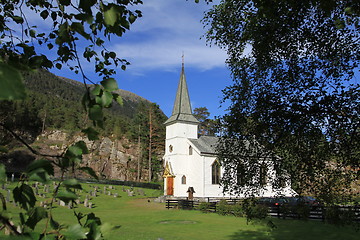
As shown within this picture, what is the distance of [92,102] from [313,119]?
22.8ft

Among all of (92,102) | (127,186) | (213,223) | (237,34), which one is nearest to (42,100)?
(127,186)

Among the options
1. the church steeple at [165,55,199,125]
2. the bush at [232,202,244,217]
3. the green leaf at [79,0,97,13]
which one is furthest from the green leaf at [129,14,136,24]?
the church steeple at [165,55,199,125]

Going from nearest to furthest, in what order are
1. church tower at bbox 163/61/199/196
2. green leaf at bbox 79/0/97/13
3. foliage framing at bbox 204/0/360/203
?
green leaf at bbox 79/0/97/13, foliage framing at bbox 204/0/360/203, church tower at bbox 163/61/199/196

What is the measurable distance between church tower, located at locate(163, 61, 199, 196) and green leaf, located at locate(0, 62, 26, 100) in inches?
1308

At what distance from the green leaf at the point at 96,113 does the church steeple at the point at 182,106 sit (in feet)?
108

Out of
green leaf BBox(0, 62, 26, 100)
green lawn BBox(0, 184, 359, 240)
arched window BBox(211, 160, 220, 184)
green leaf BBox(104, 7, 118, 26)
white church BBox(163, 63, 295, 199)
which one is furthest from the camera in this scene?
arched window BBox(211, 160, 220, 184)

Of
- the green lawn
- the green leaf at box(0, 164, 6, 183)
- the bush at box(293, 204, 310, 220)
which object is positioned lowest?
the green lawn

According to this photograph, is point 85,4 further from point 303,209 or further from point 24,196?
point 303,209

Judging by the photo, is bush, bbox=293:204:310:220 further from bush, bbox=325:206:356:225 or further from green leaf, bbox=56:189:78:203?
green leaf, bbox=56:189:78:203

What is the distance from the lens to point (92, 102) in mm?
1473

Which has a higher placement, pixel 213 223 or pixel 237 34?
pixel 237 34

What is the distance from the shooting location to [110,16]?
56.6 inches

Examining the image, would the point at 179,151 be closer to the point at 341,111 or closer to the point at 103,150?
the point at 103,150

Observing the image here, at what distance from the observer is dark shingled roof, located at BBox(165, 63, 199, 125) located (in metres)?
34.9
